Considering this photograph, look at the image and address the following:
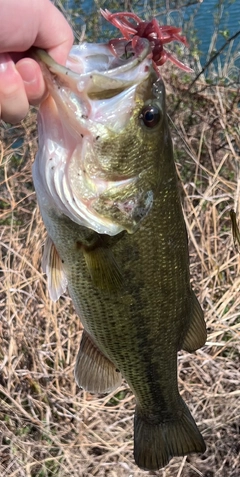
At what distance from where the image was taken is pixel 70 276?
174 centimetres

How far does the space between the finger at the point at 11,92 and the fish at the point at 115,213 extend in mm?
78

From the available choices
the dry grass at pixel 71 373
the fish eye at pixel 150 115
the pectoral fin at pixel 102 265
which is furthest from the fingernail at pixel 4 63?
the dry grass at pixel 71 373

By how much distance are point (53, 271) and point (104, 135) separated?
0.49 m

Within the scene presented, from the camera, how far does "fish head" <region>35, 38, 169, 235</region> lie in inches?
56.7

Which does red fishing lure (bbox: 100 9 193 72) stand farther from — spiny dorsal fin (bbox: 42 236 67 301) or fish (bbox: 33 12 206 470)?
spiny dorsal fin (bbox: 42 236 67 301)

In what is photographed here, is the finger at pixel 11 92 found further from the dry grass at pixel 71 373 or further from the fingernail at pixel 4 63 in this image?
the dry grass at pixel 71 373

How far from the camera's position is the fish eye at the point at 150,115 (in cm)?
155

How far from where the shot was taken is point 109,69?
57.6 inches

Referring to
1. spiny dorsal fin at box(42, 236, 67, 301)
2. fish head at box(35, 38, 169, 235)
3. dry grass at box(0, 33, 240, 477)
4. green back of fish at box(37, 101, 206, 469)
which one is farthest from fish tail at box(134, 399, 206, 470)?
dry grass at box(0, 33, 240, 477)

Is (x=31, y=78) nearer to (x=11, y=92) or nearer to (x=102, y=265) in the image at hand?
(x=11, y=92)

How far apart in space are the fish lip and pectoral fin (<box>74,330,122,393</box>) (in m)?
0.95

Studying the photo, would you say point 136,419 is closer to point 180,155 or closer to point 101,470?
point 101,470

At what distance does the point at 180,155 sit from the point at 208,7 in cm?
313

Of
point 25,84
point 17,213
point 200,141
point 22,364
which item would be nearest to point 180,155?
point 200,141
